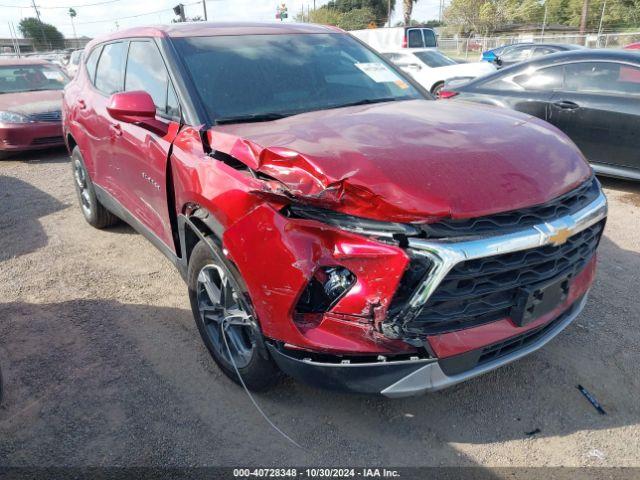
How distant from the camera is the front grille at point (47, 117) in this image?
8141 mm

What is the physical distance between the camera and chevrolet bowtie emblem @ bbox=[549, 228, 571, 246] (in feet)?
6.79

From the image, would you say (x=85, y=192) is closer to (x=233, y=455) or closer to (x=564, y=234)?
(x=233, y=455)

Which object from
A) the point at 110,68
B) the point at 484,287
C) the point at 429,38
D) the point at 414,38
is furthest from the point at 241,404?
the point at 429,38

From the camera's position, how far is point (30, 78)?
9.52 m

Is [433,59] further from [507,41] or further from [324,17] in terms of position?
[324,17]

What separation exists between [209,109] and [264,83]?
0.46m

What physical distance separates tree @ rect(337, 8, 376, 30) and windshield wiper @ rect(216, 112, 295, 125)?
5641 centimetres

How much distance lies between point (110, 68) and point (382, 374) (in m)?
3.39

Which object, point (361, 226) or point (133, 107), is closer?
point (361, 226)

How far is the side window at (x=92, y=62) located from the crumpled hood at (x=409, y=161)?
98.1 inches

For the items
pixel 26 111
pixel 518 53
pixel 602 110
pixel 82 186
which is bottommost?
pixel 518 53

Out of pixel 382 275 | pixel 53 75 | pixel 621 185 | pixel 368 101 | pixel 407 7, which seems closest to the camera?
pixel 382 275

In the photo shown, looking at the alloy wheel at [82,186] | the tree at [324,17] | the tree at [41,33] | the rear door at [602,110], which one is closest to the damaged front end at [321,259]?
the alloy wheel at [82,186]

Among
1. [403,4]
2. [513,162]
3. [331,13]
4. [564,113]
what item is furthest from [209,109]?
[331,13]
